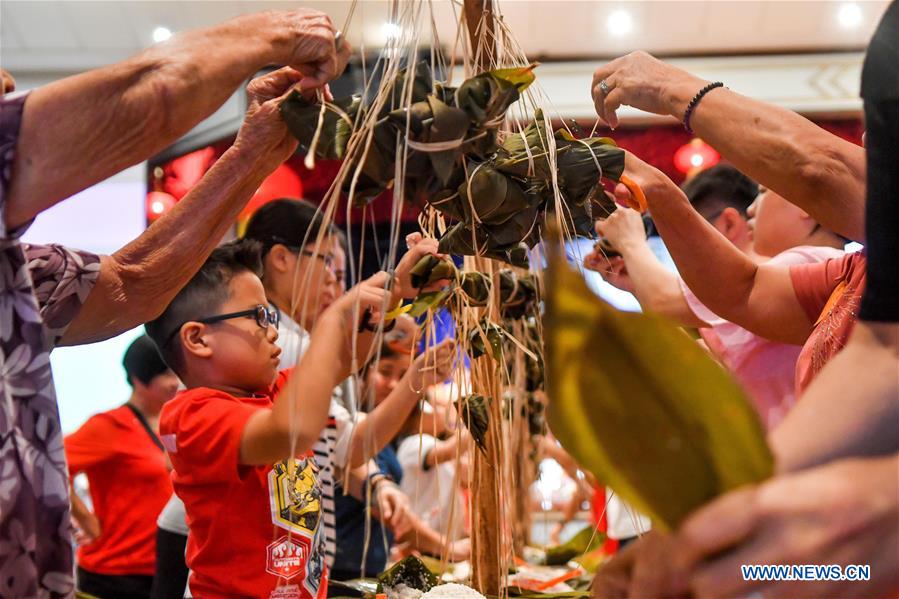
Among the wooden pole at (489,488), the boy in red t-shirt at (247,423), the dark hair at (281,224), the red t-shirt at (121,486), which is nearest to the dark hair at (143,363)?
the red t-shirt at (121,486)

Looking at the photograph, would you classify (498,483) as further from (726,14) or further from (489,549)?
(726,14)

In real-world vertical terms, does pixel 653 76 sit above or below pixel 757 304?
above

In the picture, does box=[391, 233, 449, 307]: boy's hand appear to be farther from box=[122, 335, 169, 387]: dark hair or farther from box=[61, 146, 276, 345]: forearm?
box=[122, 335, 169, 387]: dark hair

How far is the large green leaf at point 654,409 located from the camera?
0.43 meters

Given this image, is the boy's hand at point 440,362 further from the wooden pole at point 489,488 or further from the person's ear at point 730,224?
the person's ear at point 730,224

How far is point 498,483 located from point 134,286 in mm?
526

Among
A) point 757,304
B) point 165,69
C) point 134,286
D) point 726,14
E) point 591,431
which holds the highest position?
point 165,69

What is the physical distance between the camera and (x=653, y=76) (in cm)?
101

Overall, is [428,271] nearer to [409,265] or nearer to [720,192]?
[409,265]

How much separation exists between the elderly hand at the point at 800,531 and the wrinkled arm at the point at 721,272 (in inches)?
29.8

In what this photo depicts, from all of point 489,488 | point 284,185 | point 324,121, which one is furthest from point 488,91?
point 284,185

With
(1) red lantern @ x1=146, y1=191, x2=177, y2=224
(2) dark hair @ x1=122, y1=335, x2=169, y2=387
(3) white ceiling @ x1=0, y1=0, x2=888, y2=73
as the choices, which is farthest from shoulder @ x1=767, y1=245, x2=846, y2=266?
(1) red lantern @ x1=146, y1=191, x2=177, y2=224

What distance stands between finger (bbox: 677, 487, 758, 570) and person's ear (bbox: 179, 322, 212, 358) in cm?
95

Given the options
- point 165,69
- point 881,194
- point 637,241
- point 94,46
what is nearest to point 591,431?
point 881,194
